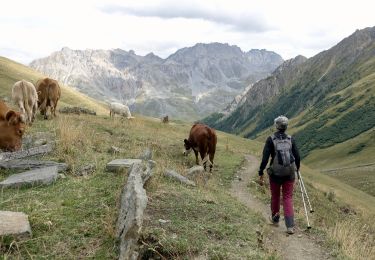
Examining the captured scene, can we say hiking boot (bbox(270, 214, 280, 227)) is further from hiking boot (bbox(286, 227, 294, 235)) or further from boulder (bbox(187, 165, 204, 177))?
boulder (bbox(187, 165, 204, 177))

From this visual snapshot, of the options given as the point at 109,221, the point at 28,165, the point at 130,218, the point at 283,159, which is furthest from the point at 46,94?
the point at 130,218

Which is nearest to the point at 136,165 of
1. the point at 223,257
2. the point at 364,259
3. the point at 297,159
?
the point at 223,257

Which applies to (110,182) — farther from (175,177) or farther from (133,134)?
(133,134)

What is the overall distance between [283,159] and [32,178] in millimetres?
7343

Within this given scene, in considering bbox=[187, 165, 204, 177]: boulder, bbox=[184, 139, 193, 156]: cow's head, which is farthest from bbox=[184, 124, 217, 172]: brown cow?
bbox=[187, 165, 204, 177]: boulder

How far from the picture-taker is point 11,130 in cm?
1321

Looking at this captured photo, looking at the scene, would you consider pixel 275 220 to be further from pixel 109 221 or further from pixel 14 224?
pixel 14 224

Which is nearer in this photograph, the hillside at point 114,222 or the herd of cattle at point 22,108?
the hillside at point 114,222

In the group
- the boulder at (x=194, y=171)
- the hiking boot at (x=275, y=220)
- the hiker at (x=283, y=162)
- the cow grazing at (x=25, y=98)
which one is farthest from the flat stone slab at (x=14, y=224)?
the cow grazing at (x=25, y=98)

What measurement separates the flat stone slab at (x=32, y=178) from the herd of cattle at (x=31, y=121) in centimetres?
132

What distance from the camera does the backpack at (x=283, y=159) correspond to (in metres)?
13.6

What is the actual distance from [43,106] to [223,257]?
69.4 feet

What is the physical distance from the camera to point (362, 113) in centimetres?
19912

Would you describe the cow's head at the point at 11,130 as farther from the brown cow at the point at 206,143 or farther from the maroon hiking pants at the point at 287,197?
the brown cow at the point at 206,143
